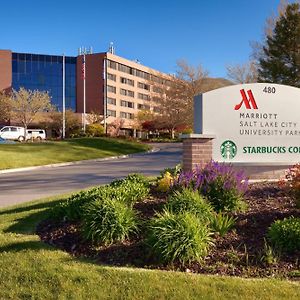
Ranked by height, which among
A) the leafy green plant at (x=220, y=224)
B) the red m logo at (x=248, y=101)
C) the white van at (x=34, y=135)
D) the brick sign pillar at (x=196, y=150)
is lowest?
the leafy green plant at (x=220, y=224)

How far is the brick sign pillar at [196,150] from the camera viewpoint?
9.48 metres

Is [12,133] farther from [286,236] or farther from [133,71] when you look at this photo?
[133,71]

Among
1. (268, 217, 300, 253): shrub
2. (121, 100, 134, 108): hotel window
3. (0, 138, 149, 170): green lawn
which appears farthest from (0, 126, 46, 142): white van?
(268, 217, 300, 253): shrub

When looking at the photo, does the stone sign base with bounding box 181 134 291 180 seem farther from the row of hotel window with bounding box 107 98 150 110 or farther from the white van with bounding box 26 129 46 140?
the row of hotel window with bounding box 107 98 150 110

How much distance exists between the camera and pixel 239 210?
662cm

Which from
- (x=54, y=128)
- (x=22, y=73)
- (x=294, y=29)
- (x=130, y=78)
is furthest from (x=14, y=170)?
(x=130, y=78)

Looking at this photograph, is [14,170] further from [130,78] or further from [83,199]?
[130,78]

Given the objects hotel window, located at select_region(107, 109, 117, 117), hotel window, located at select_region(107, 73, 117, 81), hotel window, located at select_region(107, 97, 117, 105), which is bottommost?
hotel window, located at select_region(107, 109, 117, 117)

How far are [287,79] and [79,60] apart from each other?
70.2m

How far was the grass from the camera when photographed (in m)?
4.14

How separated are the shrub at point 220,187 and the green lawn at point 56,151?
20.0 meters

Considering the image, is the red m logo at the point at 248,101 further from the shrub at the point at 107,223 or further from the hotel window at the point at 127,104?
the hotel window at the point at 127,104

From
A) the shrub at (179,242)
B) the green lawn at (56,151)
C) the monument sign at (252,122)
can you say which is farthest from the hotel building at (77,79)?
the shrub at (179,242)

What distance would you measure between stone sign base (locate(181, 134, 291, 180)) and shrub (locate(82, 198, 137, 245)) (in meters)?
3.73
